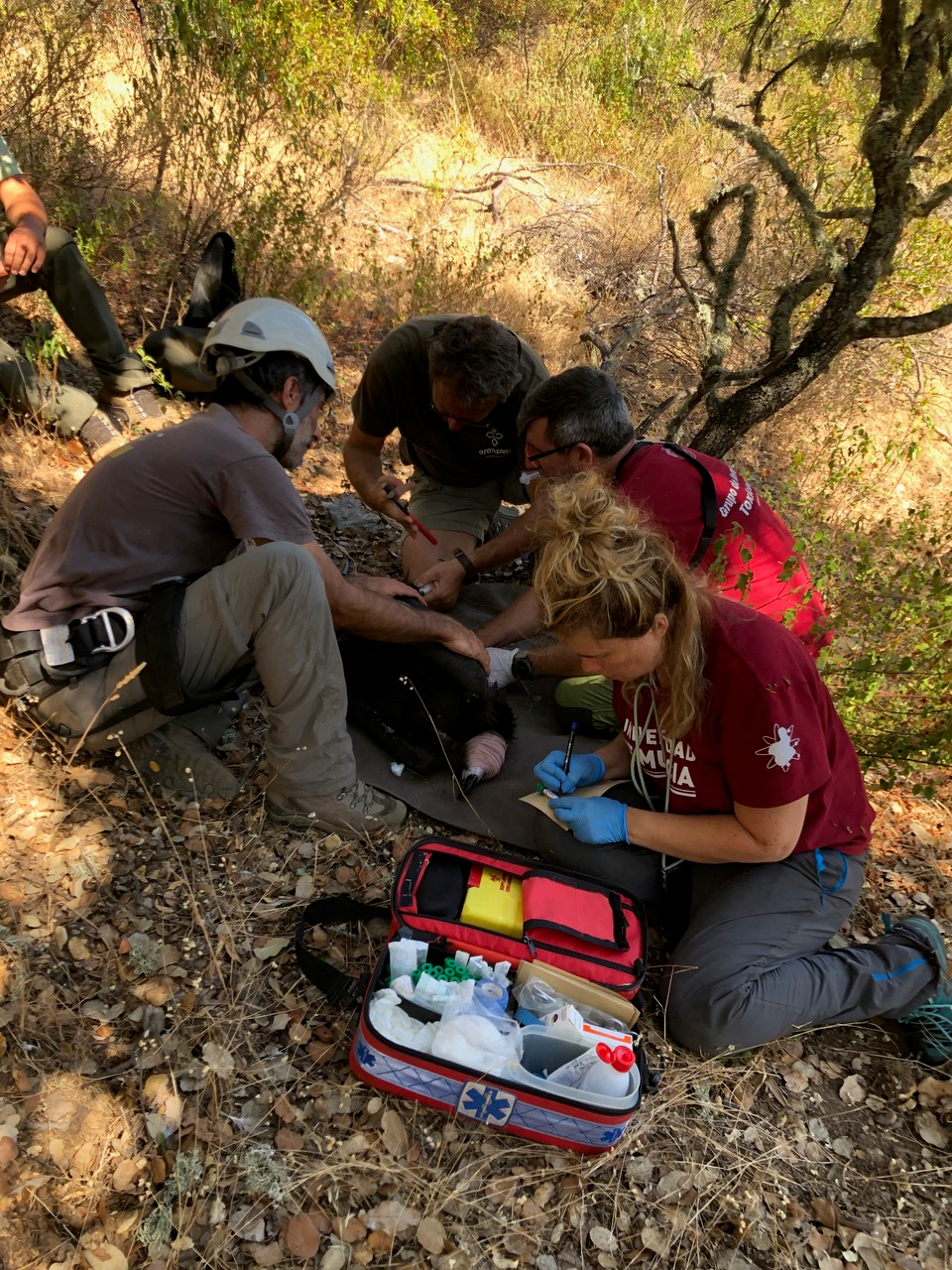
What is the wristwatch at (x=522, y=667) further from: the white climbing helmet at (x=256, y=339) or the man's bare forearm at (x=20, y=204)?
the man's bare forearm at (x=20, y=204)

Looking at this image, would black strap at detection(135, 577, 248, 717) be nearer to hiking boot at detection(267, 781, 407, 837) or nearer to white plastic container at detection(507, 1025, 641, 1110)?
hiking boot at detection(267, 781, 407, 837)

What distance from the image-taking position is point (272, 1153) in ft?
6.51

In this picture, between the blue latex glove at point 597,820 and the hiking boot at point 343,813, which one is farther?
the hiking boot at point 343,813

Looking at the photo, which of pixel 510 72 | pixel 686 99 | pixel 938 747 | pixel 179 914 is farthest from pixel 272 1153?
pixel 510 72

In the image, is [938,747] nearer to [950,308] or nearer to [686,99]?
[950,308]

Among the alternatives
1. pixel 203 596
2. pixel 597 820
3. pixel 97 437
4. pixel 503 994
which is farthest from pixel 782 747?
pixel 97 437

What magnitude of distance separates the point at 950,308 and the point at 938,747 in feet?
7.87

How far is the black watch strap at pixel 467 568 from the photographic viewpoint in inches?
168

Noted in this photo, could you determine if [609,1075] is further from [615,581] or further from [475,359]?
[475,359]

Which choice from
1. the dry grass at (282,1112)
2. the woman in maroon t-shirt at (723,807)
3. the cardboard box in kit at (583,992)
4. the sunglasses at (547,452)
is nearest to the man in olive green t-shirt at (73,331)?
the dry grass at (282,1112)

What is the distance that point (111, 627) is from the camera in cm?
257

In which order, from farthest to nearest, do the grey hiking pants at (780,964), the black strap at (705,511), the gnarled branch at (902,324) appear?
the gnarled branch at (902,324), the black strap at (705,511), the grey hiking pants at (780,964)

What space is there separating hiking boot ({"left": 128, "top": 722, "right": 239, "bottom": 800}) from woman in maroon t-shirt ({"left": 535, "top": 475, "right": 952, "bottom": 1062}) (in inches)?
49.1

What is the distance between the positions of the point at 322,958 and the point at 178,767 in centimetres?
90
